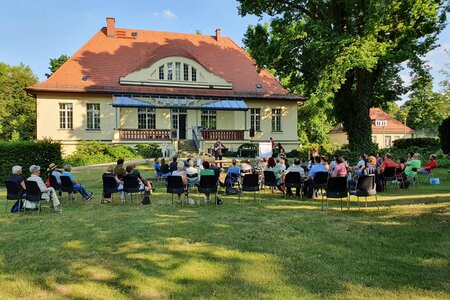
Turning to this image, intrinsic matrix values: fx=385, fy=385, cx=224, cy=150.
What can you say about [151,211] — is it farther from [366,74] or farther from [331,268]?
[366,74]

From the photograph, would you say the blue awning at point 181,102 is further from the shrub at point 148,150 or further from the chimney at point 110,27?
the chimney at point 110,27

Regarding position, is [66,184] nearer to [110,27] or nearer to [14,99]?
[110,27]

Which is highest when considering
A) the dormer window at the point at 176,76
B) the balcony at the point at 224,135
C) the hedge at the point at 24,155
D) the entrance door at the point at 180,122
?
the dormer window at the point at 176,76

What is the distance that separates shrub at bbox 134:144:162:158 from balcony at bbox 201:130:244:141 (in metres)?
4.30

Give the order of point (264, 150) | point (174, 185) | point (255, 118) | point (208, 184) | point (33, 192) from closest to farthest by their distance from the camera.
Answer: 1. point (33, 192)
2. point (174, 185)
3. point (208, 184)
4. point (264, 150)
5. point (255, 118)

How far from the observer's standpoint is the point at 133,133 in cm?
2731

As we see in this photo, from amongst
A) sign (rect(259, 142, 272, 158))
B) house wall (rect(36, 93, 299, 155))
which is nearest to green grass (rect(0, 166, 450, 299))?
sign (rect(259, 142, 272, 158))

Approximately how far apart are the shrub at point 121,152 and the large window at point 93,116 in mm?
4189

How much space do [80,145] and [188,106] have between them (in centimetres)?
775

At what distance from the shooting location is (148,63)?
28.8 m

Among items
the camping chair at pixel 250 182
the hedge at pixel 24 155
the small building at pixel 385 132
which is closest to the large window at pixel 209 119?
the hedge at pixel 24 155

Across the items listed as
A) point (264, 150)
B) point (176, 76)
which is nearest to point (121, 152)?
point (176, 76)

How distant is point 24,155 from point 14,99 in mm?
33152

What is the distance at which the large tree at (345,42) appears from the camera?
717 inches
